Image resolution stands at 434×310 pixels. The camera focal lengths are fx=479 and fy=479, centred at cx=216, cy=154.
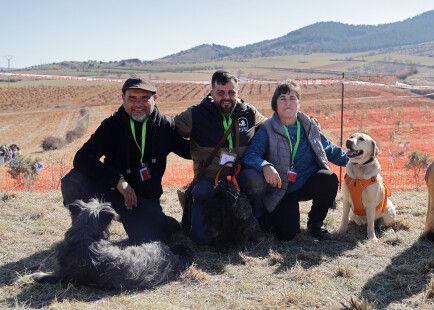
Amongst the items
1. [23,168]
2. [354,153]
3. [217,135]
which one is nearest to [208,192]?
[217,135]

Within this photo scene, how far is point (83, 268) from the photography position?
140 inches

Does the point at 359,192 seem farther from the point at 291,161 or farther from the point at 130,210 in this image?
the point at 130,210

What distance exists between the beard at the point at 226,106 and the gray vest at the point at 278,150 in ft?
1.31

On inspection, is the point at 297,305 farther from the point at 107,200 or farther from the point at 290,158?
the point at 107,200

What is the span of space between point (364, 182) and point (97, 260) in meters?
2.66

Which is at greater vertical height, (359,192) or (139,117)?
(139,117)

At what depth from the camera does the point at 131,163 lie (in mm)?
4586

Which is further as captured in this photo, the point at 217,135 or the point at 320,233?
the point at 320,233

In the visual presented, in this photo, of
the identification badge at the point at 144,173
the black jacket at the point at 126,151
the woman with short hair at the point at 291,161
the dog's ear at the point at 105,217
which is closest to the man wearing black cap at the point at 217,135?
the woman with short hair at the point at 291,161

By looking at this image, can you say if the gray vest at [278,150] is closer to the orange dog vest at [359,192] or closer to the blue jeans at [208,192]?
the blue jeans at [208,192]

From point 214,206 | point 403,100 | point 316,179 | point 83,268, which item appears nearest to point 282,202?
point 316,179

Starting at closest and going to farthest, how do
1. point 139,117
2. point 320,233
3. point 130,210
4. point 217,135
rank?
point 139,117 < point 130,210 < point 217,135 < point 320,233

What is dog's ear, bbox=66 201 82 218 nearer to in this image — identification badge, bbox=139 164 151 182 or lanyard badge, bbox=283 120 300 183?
identification badge, bbox=139 164 151 182

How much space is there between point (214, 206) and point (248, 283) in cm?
83
